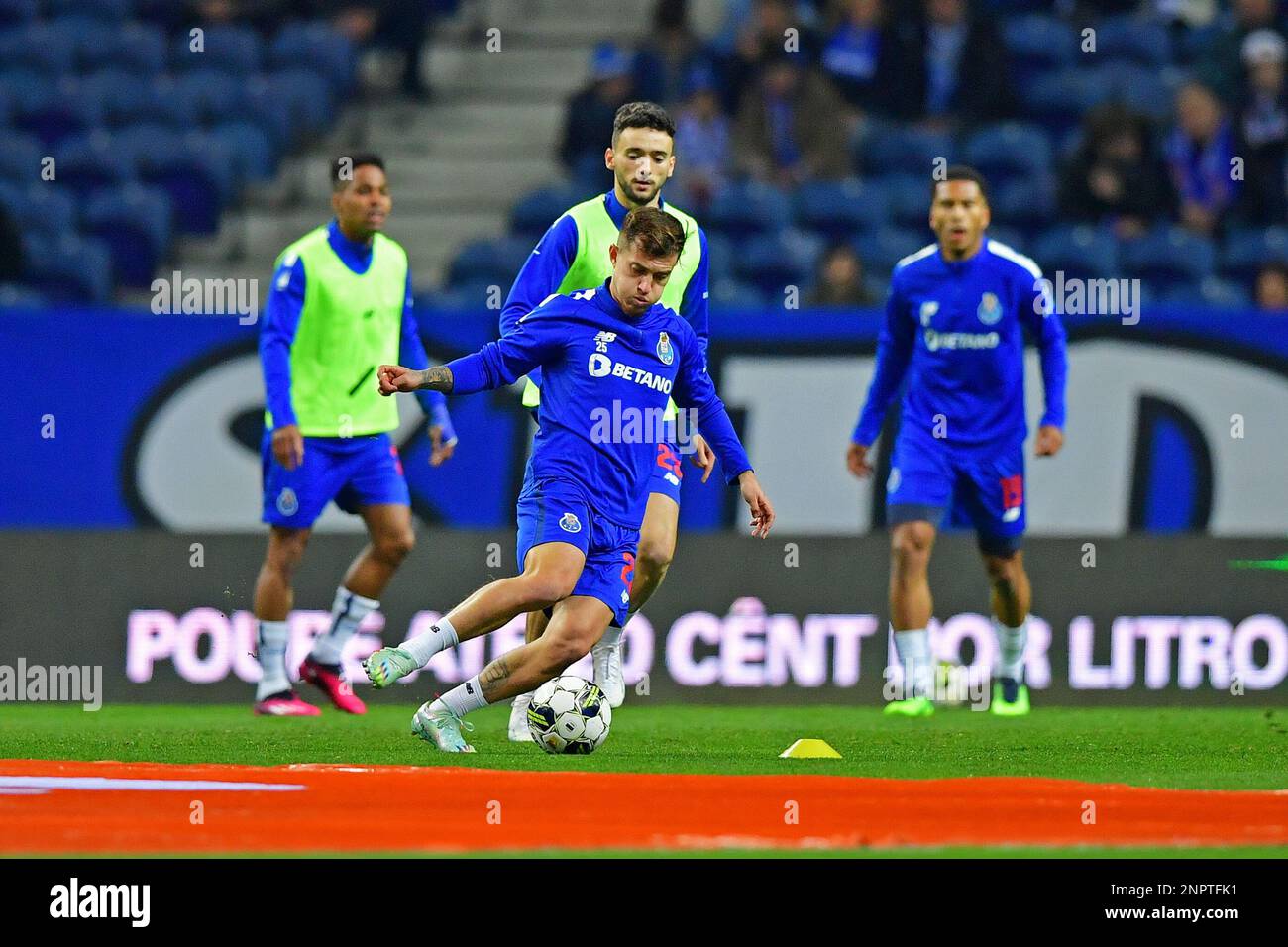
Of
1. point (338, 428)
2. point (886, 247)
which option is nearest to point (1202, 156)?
point (886, 247)

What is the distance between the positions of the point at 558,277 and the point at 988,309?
9.20 ft

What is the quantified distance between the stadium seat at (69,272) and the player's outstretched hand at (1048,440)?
6.87 meters

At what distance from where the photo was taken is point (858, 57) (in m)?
15.7

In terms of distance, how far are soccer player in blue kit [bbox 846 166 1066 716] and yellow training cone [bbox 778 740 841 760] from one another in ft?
6.61

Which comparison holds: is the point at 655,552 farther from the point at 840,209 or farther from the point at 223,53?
the point at 223,53

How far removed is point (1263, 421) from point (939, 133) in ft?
12.0

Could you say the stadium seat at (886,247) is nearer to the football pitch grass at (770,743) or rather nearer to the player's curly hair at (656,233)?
the football pitch grass at (770,743)

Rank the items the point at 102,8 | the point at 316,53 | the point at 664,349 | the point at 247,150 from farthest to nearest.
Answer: the point at 102,8 → the point at 316,53 → the point at 247,150 → the point at 664,349

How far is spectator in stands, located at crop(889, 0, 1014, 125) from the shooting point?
1541 centimetres

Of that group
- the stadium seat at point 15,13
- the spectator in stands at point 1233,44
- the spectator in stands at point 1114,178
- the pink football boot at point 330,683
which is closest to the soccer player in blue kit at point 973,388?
the pink football boot at point 330,683

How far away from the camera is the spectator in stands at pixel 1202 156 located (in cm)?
1487

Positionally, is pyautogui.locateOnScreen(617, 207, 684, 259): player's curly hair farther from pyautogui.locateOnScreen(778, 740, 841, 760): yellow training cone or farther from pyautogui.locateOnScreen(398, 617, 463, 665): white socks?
pyautogui.locateOnScreen(778, 740, 841, 760): yellow training cone

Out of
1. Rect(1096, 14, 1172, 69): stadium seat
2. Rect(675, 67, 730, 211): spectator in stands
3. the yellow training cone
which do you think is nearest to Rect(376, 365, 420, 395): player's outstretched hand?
the yellow training cone
